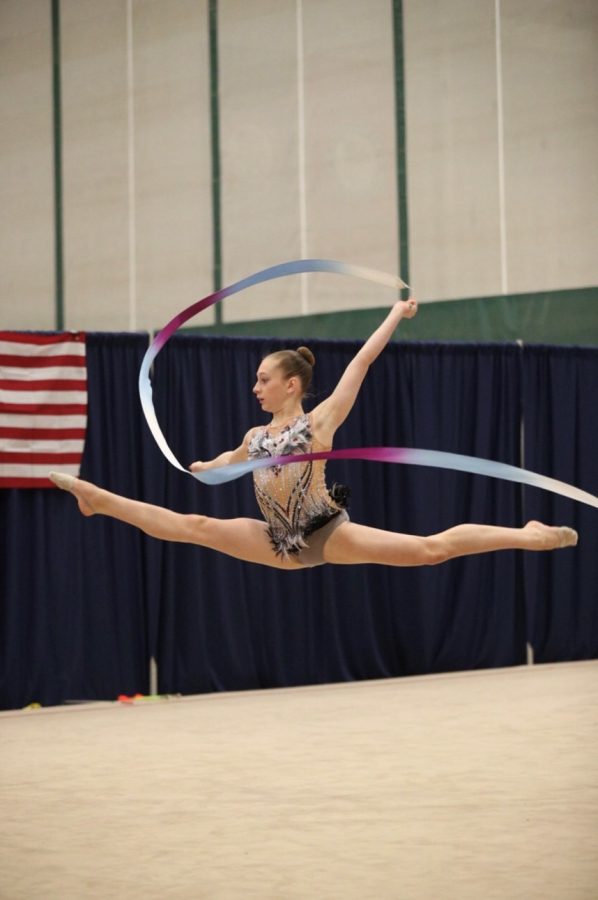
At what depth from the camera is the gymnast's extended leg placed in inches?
165

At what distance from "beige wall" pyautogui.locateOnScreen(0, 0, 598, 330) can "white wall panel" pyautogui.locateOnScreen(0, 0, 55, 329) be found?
0.91 metres

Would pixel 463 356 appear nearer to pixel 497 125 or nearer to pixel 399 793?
pixel 497 125

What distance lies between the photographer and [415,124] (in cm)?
1010

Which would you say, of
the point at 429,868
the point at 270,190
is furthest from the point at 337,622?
the point at 429,868

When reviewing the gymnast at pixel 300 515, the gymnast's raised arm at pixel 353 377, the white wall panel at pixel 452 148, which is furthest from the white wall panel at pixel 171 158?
the gymnast's raised arm at pixel 353 377

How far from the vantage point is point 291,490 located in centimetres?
459

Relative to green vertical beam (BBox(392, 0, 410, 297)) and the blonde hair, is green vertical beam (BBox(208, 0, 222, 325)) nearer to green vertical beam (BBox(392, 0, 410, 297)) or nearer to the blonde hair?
green vertical beam (BBox(392, 0, 410, 297))

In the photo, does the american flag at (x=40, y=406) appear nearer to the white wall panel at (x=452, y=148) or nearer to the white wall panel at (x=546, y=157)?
the white wall panel at (x=452, y=148)

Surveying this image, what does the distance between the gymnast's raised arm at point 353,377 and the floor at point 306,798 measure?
129 cm

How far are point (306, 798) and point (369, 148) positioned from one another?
6.37 meters

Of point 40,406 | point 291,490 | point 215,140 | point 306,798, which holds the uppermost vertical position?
point 215,140

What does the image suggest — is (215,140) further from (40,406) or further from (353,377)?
(353,377)

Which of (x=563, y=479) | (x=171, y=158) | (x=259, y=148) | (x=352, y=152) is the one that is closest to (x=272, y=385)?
(x=563, y=479)

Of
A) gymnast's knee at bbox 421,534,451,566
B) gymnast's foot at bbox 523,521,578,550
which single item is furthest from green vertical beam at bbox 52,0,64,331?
gymnast's foot at bbox 523,521,578,550
